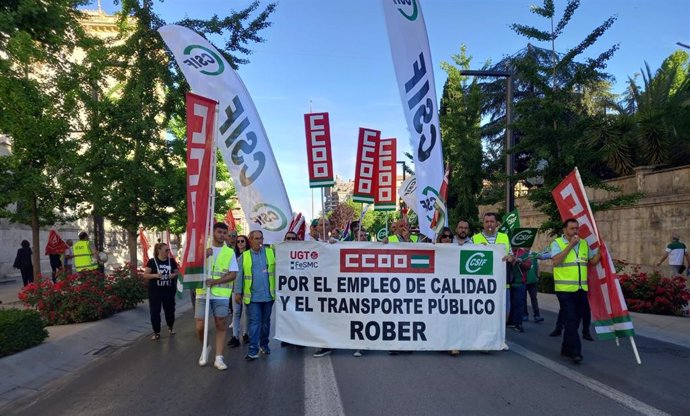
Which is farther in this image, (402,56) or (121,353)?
(402,56)

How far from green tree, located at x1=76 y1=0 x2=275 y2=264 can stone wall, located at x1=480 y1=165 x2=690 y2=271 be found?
13.3 metres

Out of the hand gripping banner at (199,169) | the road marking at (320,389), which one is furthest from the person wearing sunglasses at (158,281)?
the road marking at (320,389)

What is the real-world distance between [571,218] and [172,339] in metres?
6.77

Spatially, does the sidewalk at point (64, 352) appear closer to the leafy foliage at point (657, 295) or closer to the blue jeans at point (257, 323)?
the blue jeans at point (257, 323)

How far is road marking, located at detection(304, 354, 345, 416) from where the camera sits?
16.6ft

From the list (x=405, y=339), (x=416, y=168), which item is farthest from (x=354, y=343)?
(x=416, y=168)

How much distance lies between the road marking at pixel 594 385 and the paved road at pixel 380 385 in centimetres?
1

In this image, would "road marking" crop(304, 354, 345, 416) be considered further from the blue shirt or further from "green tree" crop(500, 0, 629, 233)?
"green tree" crop(500, 0, 629, 233)

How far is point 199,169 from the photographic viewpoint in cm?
725

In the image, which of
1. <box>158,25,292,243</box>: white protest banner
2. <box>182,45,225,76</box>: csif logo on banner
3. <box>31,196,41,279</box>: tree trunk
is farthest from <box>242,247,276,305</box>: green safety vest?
<box>31,196,41,279</box>: tree trunk

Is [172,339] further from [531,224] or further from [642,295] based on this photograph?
[531,224]

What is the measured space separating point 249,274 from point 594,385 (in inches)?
177

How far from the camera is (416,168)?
9219 mm

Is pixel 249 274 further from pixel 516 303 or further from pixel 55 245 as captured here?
pixel 55 245
